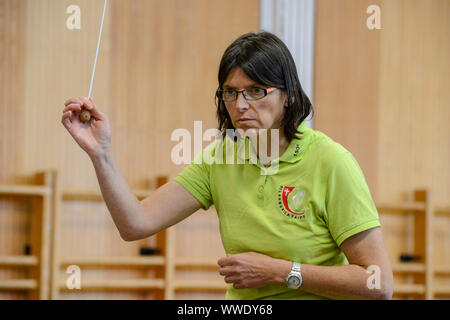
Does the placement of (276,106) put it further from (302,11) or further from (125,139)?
(302,11)

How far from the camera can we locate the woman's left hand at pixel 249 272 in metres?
1.17

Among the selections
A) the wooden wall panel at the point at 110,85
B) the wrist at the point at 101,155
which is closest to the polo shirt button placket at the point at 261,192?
the wrist at the point at 101,155

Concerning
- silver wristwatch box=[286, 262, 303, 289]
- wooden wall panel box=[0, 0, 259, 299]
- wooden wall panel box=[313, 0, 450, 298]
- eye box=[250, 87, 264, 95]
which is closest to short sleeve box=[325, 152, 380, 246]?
silver wristwatch box=[286, 262, 303, 289]

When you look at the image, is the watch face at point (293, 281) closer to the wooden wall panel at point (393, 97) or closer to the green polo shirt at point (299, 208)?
the green polo shirt at point (299, 208)

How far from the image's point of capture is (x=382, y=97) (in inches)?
130

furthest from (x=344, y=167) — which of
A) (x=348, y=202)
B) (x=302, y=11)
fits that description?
(x=302, y=11)

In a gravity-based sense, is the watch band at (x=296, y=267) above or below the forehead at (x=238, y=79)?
below

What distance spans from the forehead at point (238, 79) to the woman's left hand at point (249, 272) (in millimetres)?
359

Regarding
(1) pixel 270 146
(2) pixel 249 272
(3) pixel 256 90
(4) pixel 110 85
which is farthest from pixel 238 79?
(4) pixel 110 85

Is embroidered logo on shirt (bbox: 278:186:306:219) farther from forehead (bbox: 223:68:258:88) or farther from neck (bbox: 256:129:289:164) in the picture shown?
forehead (bbox: 223:68:258:88)

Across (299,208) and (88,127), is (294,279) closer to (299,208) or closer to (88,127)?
(299,208)

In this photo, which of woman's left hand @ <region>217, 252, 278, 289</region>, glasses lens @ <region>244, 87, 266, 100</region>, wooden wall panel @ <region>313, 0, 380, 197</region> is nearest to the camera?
woman's left hand @ <region>217, 252, 278, 289</region>

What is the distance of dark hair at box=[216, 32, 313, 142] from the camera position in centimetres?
126

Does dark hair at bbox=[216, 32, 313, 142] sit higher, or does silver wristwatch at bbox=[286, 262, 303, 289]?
dark hair at bbox=[216, 32, 313, 142]
